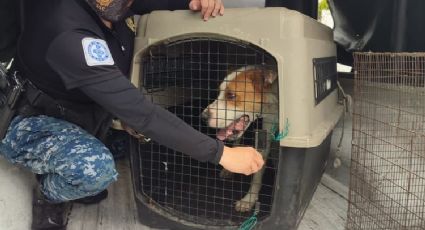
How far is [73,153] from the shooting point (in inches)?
52.3

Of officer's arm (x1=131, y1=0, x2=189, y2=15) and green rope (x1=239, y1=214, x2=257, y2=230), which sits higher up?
officer's arm (x1=131, y1=0, x2=189, y2=15)

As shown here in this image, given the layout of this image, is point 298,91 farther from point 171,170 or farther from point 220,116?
point 171,170

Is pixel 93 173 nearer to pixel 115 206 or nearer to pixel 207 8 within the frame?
pixel 115 206

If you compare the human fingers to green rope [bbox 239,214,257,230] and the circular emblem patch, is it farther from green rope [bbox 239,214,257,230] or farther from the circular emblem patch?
green rope [bbox 239,214,257,230]

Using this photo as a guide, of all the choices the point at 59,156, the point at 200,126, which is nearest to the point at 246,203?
the point at 200,126

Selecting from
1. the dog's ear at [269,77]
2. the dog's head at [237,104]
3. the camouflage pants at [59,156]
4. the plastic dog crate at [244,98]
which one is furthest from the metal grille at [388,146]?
the camouflage pants at [59,156]

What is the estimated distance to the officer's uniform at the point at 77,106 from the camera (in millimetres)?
1151

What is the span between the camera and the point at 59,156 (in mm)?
1335

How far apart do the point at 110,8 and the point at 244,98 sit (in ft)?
2.36

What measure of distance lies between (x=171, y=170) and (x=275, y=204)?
562 mm

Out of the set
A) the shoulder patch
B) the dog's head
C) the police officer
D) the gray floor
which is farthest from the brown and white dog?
the shoulder patch

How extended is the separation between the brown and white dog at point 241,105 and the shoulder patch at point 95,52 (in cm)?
63

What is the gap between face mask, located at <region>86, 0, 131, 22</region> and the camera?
1.26 m

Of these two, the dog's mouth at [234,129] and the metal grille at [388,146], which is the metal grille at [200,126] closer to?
the dog's mouth at [234,129]
